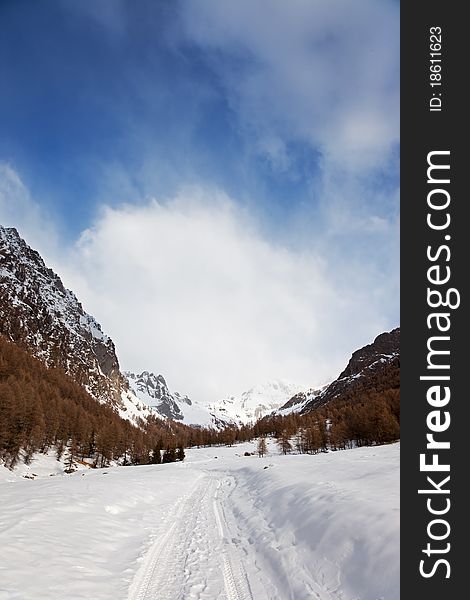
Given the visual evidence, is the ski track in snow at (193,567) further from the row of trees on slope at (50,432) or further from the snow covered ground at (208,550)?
the row of trees on slope at (50,432)

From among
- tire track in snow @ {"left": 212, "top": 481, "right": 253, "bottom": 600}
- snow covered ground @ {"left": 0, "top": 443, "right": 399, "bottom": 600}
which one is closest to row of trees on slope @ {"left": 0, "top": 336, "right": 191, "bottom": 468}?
snow covered ground @ {"left": 0, "top": 443, "right": 399, "bottom": 600}

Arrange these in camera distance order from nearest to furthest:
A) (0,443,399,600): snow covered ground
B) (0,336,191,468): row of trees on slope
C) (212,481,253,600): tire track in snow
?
(0,443,399,600): snow covered ground, (212,481,253,600): tire track in snow, (0,336,191,468): row of trees on slope

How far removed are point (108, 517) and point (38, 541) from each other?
5.00 meters

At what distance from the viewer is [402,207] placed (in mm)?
9258

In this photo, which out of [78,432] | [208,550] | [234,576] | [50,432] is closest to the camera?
[234,576]

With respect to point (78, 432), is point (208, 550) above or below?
above

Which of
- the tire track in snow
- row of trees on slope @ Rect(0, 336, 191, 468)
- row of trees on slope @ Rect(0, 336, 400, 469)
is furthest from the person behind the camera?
row of trees on slope @ Rect(0, 336, 400, 469)

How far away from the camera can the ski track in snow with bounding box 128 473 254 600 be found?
276 inches

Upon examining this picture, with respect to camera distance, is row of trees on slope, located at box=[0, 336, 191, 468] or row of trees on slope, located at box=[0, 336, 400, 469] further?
row of trees on slope, located at box=[0, 336, 400, 469]

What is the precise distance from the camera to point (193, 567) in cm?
848

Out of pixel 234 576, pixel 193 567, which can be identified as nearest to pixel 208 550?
pixel 193 567

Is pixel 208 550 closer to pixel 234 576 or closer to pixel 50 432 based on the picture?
pixel 234 576

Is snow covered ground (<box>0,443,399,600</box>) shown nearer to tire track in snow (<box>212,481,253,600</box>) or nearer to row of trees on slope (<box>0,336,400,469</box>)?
tire track in snow (<box>212,481,253,600</box>)

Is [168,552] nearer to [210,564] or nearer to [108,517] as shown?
[210,564]
